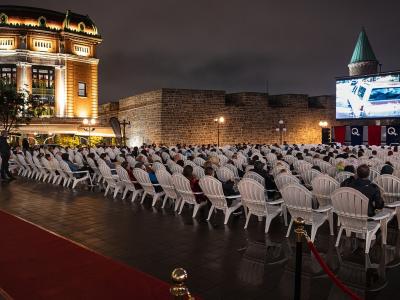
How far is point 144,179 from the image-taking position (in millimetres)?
10055

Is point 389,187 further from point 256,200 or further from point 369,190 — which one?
point 256,200

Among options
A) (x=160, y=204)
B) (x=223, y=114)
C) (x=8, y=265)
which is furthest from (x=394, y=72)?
(x=8, y=265)

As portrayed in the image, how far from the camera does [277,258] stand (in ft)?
18.9

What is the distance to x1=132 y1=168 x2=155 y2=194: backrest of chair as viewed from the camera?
991cm

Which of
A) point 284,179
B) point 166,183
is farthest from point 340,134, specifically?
point 166,183

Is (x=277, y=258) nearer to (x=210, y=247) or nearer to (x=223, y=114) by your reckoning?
(x=210, y=247)

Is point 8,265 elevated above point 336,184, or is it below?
below

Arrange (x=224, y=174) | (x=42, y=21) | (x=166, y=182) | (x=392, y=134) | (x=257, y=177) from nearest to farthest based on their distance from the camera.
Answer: (x=257, y=177)
(x=166, y=182)
(x=224, y=174)
(x=392, y=134)
(x=42, y=21)

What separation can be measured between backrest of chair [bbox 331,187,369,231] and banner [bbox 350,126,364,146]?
27.6 m

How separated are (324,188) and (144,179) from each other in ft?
15.0

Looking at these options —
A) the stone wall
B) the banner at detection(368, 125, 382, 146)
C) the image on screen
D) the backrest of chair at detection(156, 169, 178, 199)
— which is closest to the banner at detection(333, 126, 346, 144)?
the image on screen

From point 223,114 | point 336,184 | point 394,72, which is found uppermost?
point 394,72

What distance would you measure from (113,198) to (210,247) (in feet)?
18.6

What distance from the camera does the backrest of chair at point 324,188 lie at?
733 cm
